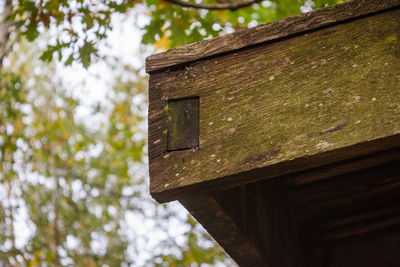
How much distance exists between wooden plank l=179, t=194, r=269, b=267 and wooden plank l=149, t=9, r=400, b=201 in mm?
100

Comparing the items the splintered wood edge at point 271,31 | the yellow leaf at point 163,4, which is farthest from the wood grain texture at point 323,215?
the yellow leaf at point 163,4

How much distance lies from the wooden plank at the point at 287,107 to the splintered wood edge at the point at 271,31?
0.07 ft

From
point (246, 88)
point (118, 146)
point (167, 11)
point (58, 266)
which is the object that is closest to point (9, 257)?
point (58, 266)

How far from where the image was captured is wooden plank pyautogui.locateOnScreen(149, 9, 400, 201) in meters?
1.17

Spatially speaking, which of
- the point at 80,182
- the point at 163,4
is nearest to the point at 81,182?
the point at 80,182

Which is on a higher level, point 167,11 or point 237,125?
point 167,11

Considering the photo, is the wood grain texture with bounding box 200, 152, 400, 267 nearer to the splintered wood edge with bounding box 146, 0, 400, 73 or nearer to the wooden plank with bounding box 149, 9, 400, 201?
the wooden plank with bounding box 149, 9, 400, 201

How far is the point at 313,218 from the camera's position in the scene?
6.31ft

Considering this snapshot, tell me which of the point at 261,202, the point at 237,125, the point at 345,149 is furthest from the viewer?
the point at 261,202

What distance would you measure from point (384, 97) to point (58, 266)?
27.6 feet

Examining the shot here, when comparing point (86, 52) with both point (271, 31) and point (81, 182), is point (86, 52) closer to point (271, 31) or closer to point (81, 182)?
point (271, 31)

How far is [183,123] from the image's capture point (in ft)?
4.44

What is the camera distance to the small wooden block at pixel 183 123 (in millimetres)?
1319

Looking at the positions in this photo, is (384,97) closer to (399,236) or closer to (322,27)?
(322,27)
